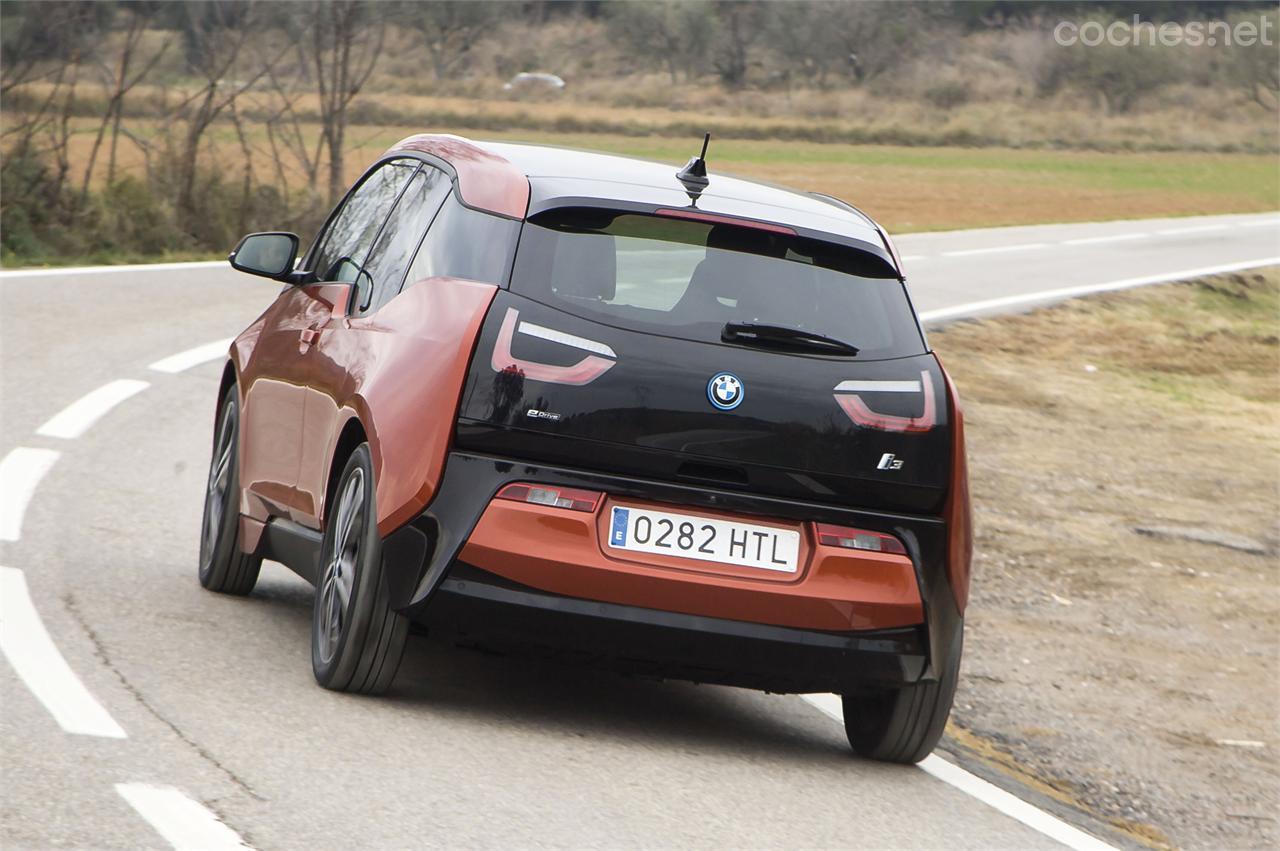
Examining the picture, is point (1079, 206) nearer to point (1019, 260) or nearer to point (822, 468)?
point (1019, 260)

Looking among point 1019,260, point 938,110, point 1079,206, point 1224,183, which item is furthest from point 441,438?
point 938,110

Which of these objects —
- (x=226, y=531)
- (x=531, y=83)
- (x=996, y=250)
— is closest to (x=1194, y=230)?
(x=996, y=250)

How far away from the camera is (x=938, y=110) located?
8681 cm

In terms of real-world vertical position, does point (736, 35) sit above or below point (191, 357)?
below

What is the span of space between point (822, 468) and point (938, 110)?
8322 centimetres

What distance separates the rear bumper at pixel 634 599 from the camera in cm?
550

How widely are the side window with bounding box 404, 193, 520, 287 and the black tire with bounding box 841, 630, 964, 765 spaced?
1661mm

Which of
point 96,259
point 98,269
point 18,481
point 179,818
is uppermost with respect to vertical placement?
point 179,818

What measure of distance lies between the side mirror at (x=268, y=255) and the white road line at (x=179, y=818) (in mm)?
2794

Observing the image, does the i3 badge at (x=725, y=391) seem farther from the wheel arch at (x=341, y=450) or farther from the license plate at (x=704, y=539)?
the wheel arch at (x=341, y=450)

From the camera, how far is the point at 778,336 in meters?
5.71

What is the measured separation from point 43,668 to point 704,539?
2.02 metres

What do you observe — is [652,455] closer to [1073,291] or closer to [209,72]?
[209,72]

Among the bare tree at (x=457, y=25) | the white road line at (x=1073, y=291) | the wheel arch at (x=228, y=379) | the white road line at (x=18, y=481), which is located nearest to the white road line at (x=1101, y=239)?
the white road line at (x=1073, y=291)
